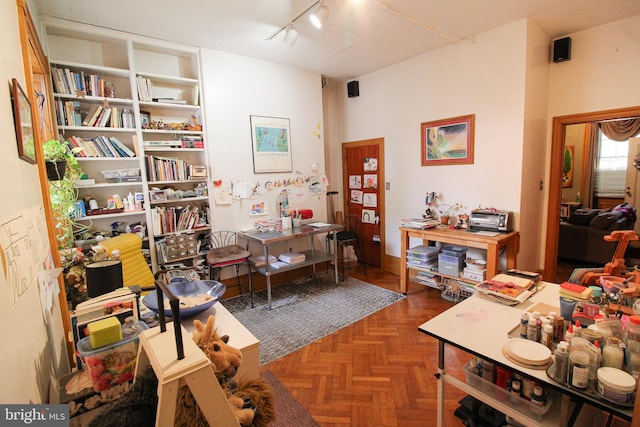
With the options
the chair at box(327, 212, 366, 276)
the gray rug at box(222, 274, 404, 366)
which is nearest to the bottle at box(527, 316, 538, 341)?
the gray rug at box(222, 274, 404, 366)

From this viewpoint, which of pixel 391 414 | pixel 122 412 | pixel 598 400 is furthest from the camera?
pixel 391 414

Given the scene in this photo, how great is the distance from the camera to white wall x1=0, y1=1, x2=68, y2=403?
0.76 meters

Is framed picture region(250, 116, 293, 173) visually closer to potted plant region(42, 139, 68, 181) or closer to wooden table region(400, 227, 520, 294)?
wooden table region(400, 227, 520, 294)

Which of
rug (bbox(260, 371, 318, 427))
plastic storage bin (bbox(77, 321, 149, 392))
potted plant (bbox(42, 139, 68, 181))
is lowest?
rug (bbox(260, 371, 318, 427))

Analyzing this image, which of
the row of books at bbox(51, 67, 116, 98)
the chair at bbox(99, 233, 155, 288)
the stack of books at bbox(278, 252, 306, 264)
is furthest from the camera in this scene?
the stack of books at bbox(278, 252, 306, 264)

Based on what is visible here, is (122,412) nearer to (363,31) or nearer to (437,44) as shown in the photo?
(363,31)

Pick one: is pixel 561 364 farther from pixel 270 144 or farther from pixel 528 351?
pixel 270 144

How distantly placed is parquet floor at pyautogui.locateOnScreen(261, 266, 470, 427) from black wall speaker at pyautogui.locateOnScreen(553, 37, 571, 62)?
121 inches

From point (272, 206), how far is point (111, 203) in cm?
181

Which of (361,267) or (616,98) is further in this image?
(361,267)

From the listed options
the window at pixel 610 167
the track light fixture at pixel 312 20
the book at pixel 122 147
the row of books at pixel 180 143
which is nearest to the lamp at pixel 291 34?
the track light fixture at pixel 312 20

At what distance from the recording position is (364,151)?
4.66m

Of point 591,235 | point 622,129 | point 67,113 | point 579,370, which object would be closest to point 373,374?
point 579,370

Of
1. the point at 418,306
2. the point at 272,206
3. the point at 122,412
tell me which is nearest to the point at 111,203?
the point at 272,206
